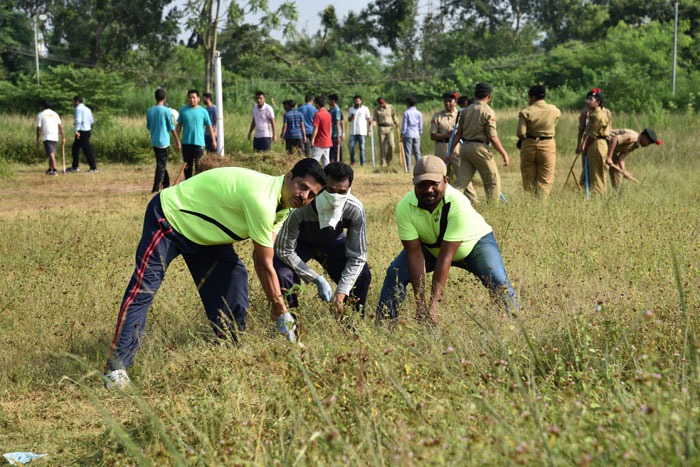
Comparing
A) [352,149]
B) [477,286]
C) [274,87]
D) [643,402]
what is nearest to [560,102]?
[274,87]

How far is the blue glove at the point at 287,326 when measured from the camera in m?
3.68

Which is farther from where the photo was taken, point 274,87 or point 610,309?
point 274,87

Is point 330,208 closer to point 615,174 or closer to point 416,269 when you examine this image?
point 416,269

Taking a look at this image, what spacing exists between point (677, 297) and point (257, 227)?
2.52m

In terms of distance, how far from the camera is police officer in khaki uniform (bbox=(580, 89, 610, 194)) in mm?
9656

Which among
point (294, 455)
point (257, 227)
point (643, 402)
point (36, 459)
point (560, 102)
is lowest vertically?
point (36, 459)

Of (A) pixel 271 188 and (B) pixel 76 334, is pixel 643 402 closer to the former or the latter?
(A) pixel 271 188

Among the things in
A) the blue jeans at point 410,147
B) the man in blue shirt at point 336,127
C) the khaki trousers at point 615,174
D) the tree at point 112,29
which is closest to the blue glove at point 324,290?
the khaki trousers at point 615,174

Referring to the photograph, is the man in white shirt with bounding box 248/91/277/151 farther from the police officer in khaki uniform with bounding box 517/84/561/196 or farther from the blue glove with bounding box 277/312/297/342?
the blue glove with bounding box 277/312/297/342

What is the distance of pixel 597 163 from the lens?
32.4 ft

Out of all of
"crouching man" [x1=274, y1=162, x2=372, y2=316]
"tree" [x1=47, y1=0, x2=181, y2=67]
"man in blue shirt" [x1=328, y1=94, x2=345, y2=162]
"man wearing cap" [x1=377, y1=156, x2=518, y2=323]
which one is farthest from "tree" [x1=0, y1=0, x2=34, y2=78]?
"man wearing cap" [x1=377, y1=156, x2=518, y2=323]

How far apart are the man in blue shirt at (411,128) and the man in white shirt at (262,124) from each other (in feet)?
10.7

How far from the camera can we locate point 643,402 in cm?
273

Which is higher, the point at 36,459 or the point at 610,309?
the point at 610,309
